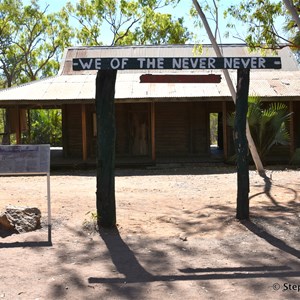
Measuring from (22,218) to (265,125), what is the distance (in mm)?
9883

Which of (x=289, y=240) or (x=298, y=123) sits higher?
(x=298, y=123)

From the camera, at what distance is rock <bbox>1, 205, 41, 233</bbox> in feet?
22.3

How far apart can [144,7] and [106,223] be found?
27922mm

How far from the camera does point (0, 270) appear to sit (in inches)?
205

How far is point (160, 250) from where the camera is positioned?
6.00 metres

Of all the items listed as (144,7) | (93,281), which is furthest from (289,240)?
(144,7)

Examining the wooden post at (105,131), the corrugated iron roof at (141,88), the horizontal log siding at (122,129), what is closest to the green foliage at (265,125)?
the corrugated iron roof at (141,88)

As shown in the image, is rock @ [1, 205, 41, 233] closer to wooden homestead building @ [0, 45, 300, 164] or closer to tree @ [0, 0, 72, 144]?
wooden homestead building @ [0, 45, 300, 164]

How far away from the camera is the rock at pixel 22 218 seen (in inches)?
267

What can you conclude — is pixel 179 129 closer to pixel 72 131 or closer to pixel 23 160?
pixel 72 131

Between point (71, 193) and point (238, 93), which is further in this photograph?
point (71, 193)

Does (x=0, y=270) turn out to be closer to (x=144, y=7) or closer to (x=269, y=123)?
(x=269, y=123)

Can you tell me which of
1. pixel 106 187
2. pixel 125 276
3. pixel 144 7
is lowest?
pixel 125 276

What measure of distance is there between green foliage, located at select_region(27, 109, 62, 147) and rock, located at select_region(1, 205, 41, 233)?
18.2m
